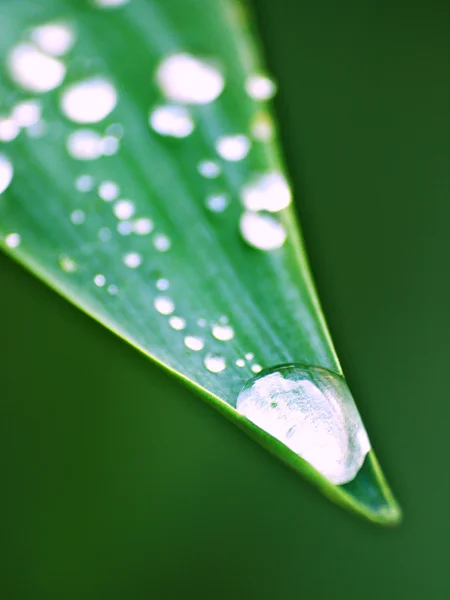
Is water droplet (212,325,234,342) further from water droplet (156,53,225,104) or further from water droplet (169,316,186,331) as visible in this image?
water droplet (156,53,225,104)

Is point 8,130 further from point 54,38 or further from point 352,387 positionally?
point 352,387

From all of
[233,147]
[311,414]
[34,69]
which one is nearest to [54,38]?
[34,69]

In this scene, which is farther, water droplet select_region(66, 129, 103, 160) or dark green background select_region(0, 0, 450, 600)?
dark green background select_region(0, 0, 450, 600)

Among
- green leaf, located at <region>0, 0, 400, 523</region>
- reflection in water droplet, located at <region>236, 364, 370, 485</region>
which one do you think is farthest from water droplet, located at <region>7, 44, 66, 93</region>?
reflection in water droplet, located at <region>236, 364, 370, 485</region>

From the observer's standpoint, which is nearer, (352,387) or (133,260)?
(133,260)

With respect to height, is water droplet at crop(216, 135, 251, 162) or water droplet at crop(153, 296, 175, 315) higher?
water droplet at crop(216, 135, 251, 162)

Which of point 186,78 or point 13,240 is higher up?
point 186,78

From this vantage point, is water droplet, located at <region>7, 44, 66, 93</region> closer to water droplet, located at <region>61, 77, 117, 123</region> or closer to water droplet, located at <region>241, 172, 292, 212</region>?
water droplet, located at <region>61, 77, 117, 123</region>
